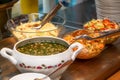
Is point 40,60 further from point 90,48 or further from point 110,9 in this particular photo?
point 110,9

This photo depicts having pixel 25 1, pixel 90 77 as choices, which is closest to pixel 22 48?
pixel 90 77

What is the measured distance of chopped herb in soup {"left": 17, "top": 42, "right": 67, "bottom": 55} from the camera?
2.00 feet

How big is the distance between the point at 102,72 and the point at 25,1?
0.64 meters

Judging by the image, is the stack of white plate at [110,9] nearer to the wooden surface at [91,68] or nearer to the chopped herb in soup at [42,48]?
the wooden surface at [91,68]

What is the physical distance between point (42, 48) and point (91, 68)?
6.1 inches

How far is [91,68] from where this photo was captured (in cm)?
70

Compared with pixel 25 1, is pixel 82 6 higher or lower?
lower

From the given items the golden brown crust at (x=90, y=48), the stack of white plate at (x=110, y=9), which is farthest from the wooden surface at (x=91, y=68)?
the stack of white plate at (x=110, y=9)

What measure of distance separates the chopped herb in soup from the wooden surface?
0.26 ft

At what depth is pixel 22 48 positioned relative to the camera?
635 millimetres

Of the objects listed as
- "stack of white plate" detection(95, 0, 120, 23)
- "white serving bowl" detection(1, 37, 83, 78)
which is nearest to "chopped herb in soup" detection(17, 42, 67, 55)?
"white serving bowl" detection(1, 37, 83, 78)

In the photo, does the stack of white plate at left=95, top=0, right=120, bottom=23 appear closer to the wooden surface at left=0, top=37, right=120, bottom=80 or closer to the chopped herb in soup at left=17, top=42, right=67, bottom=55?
the wooden surface at left=0, top=37, right=120, bottom=80

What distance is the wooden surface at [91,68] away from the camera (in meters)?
0.67

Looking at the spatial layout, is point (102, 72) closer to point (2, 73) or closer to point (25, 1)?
point (2, 73)
